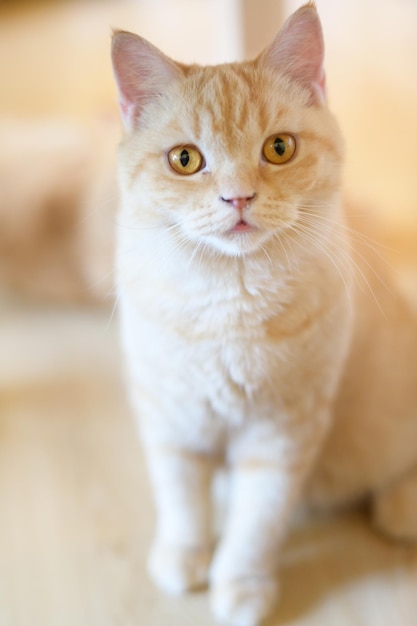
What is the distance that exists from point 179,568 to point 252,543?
0.15 meters

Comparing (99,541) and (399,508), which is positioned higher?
(399,508)

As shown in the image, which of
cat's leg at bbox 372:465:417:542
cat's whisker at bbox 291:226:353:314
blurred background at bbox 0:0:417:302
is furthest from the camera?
blurred background at bbox 0:0:417:302

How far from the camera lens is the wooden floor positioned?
3.71ft

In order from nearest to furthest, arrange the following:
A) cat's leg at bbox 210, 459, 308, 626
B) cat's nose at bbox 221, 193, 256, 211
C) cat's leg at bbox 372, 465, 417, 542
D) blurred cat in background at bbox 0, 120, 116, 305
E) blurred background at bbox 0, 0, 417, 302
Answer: cat's nose at bbox 221, 193, 256, 211
cat's leg at bbox 210, 459, 308, 626
cat's leg at bbox 372, 465, 417, 542
blurred background at bbox 0, 0, 417, 302
blurred cat in background at bbox 0, 120, 116, 305

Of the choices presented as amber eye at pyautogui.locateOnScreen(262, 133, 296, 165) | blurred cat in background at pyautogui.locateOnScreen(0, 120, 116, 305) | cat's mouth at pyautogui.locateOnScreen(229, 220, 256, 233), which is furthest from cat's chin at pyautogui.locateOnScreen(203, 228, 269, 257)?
blurred cat in background at pyautogui.locateOnScreen(0, 120, 116, 305)

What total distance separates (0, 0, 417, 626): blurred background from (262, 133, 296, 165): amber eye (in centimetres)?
21

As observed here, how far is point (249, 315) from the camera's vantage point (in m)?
0.96

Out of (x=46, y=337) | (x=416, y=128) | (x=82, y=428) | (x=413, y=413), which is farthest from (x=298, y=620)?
(x=416, y=128)

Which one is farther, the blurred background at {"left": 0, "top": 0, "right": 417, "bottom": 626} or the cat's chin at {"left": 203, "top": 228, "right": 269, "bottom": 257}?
the blurred background at {"left": 0, "top": 0, "right": 417, "bottom": 626}

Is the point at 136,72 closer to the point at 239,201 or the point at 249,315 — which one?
the point at 239,201

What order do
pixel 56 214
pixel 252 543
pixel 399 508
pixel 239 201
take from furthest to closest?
pixel 56 214 < pixel 399 508 < pixel 252 543 < pixel 239 201

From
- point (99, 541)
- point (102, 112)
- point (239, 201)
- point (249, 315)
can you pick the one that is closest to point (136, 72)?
point (239, 201)

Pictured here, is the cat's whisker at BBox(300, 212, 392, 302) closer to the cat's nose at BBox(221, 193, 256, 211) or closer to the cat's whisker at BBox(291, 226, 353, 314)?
the cat's whisker at BBox(291, 226, 353, 314)

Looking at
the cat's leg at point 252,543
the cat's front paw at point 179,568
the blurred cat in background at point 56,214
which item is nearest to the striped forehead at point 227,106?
the cat's leg at point 252,543
